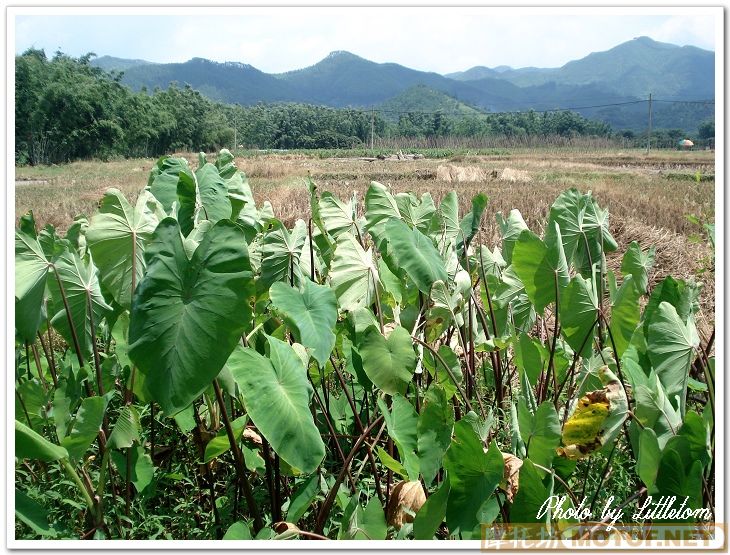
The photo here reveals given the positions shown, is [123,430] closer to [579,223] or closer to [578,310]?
[578,310]

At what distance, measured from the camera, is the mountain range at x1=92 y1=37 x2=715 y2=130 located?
105 meters

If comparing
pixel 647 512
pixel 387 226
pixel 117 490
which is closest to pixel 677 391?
pixel 647 512

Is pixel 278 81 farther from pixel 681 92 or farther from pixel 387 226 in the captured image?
pixel 387 226

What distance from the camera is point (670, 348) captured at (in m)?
1.02

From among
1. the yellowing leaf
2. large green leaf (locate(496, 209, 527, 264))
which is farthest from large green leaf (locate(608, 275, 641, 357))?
large green leaf (locate(496, 209, 527, 264))

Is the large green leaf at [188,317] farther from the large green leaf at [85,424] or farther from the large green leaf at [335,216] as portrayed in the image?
the large green leaf at [335,216]

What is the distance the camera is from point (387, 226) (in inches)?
46.7

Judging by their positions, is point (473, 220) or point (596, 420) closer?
point (596, 420)

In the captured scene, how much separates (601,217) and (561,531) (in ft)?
Answer: 2.44

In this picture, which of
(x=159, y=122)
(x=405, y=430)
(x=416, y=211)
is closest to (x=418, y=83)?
(x=159, y=122)

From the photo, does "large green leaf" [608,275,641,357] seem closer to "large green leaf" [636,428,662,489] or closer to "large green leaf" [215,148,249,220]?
"large green leaf" [636,428,662,489]

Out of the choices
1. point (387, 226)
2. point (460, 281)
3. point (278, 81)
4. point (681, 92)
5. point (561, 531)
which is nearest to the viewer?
point (561, 531)

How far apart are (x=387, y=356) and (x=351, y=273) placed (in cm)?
27

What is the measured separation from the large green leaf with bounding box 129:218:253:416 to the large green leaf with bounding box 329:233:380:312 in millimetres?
483
